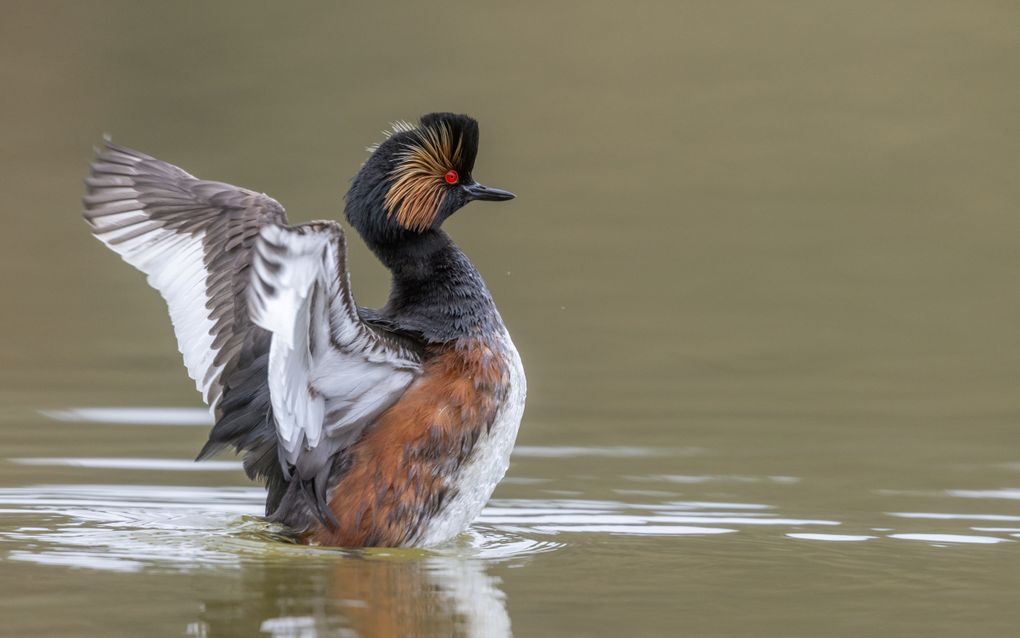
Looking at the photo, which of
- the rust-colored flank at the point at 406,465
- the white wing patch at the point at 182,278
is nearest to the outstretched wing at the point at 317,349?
the rust-colored flank at the point at 406,465

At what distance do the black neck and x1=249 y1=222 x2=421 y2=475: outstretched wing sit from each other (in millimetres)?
282

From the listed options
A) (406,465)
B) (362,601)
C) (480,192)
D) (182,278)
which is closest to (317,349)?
(406,465)

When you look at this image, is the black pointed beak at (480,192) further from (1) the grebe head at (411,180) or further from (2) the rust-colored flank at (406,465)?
(2) the rust-colored flank at (406,465)

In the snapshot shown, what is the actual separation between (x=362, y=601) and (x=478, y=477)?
4.71 feet

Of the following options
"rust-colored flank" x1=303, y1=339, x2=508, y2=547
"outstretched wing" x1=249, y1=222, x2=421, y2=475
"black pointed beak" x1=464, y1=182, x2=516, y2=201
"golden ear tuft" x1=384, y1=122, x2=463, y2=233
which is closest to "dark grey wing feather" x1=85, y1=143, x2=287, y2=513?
"outstretched wing" x1=249, y1=222, x2=421, y2=475

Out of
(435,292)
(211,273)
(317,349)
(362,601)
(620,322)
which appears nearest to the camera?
(362,601)

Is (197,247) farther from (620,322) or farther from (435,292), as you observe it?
(620,322)

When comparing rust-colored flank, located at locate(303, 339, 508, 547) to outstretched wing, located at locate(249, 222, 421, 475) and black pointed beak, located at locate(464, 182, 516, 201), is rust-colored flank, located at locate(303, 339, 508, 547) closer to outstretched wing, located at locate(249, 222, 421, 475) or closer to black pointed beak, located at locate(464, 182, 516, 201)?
outstretched wing, located at locate(249, 222, 421, 475)

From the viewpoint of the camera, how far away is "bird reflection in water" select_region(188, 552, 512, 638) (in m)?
6.56

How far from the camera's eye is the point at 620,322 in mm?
14273

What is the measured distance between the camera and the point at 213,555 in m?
7.82

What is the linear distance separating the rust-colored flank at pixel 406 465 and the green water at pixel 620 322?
8.8 inches

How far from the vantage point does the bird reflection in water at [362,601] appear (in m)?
6.56

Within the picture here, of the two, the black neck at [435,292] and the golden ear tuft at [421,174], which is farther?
the golden ear tuft at [421,174]
